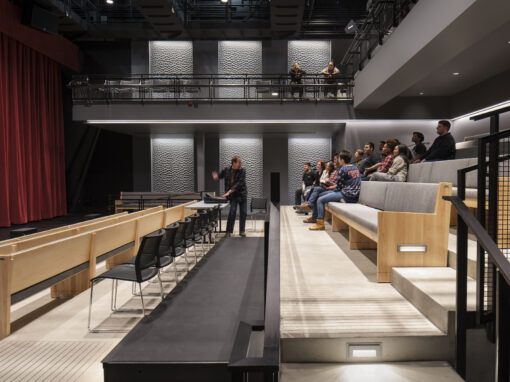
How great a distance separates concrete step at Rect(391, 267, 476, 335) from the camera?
71.1 inches

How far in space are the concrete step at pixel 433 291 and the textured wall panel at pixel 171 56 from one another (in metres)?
11.5

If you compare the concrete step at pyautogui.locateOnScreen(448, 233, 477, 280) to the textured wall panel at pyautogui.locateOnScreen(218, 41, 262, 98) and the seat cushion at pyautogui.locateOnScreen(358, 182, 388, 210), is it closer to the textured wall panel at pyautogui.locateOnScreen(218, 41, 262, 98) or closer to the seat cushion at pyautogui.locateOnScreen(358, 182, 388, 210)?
the seat cushion at pyautogui.locateOnScreen(358, 182, 388, 210)

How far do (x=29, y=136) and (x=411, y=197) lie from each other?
34.0 feet

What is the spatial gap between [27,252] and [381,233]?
2.82 meters

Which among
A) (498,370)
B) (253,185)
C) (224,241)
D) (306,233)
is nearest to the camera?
(498,370)

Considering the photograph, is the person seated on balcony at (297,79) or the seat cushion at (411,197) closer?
the seat cushion at (411,197)

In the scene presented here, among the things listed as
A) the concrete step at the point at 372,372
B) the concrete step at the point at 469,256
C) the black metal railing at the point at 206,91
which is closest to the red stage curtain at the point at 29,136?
the black metal railing at the point at 206,91

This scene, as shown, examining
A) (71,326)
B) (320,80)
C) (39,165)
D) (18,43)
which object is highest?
(18,43)

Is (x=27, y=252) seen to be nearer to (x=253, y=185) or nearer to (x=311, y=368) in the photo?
(x=311, y=368)

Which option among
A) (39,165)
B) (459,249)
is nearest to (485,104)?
(459,249)

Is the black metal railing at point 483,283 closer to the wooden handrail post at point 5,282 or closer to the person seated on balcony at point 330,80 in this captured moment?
the wooden handrail post at point 5,282

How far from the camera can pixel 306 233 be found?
4.62m

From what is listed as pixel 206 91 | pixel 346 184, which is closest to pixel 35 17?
pixel 206 91

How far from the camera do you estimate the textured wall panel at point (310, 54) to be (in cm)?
1205
